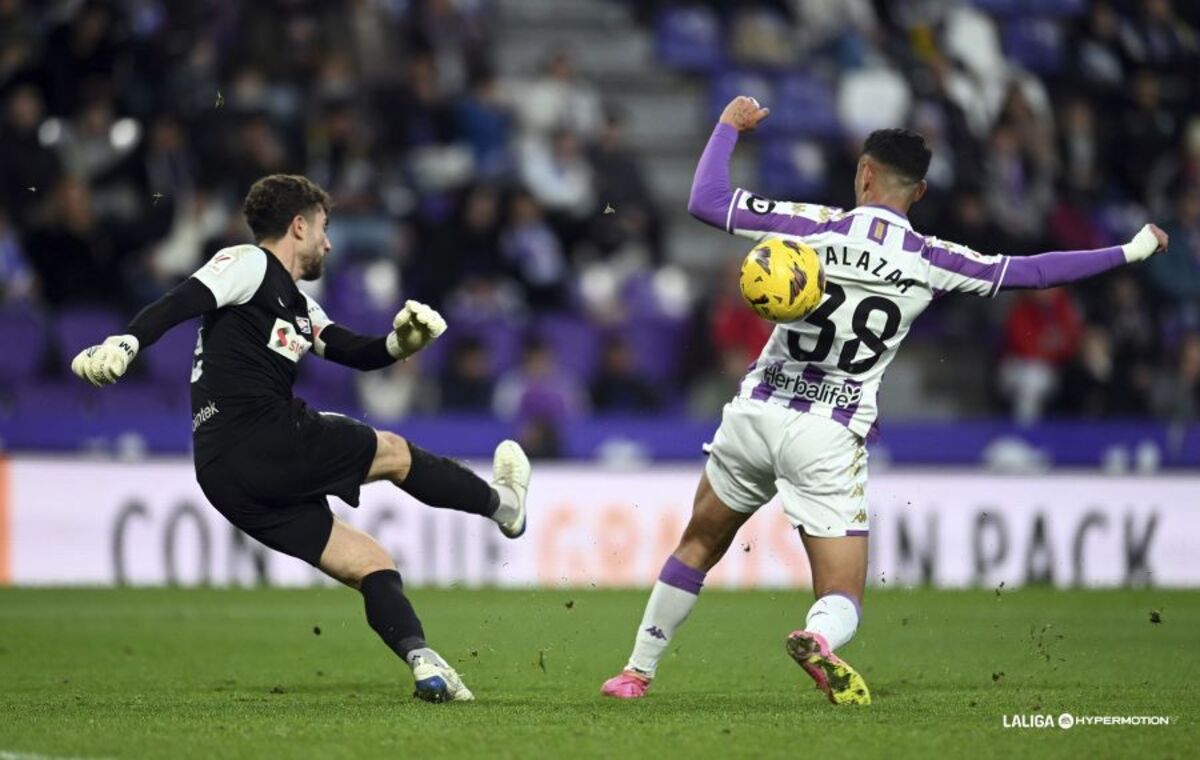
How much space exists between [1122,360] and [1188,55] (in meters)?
4.69

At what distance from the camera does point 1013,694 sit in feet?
26.5

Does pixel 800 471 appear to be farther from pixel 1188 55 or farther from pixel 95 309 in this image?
pixel 1188 55

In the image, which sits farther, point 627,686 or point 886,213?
point 627,686

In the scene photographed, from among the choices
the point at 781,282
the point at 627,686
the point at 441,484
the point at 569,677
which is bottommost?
the point at 569,677

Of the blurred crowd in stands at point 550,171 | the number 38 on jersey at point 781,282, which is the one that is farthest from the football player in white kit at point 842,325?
the blurred crowd in stands at point 550,171

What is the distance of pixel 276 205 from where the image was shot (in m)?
7.73

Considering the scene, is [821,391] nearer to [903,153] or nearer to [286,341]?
[903,153]

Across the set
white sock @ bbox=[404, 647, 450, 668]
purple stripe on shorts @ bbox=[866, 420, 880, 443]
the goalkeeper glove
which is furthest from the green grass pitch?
the goalkeeper glove

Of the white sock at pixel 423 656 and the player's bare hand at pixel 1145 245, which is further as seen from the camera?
the player's bare hand at pixel 1145 245

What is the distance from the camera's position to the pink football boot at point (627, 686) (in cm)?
796

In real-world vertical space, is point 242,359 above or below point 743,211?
below

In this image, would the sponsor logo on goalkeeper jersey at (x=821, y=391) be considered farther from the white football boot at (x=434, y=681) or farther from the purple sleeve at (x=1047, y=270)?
the white football boot at (x=434, y=681)

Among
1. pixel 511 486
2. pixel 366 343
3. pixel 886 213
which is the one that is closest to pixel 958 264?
pixel 886 213

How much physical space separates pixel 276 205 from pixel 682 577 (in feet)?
7.39
